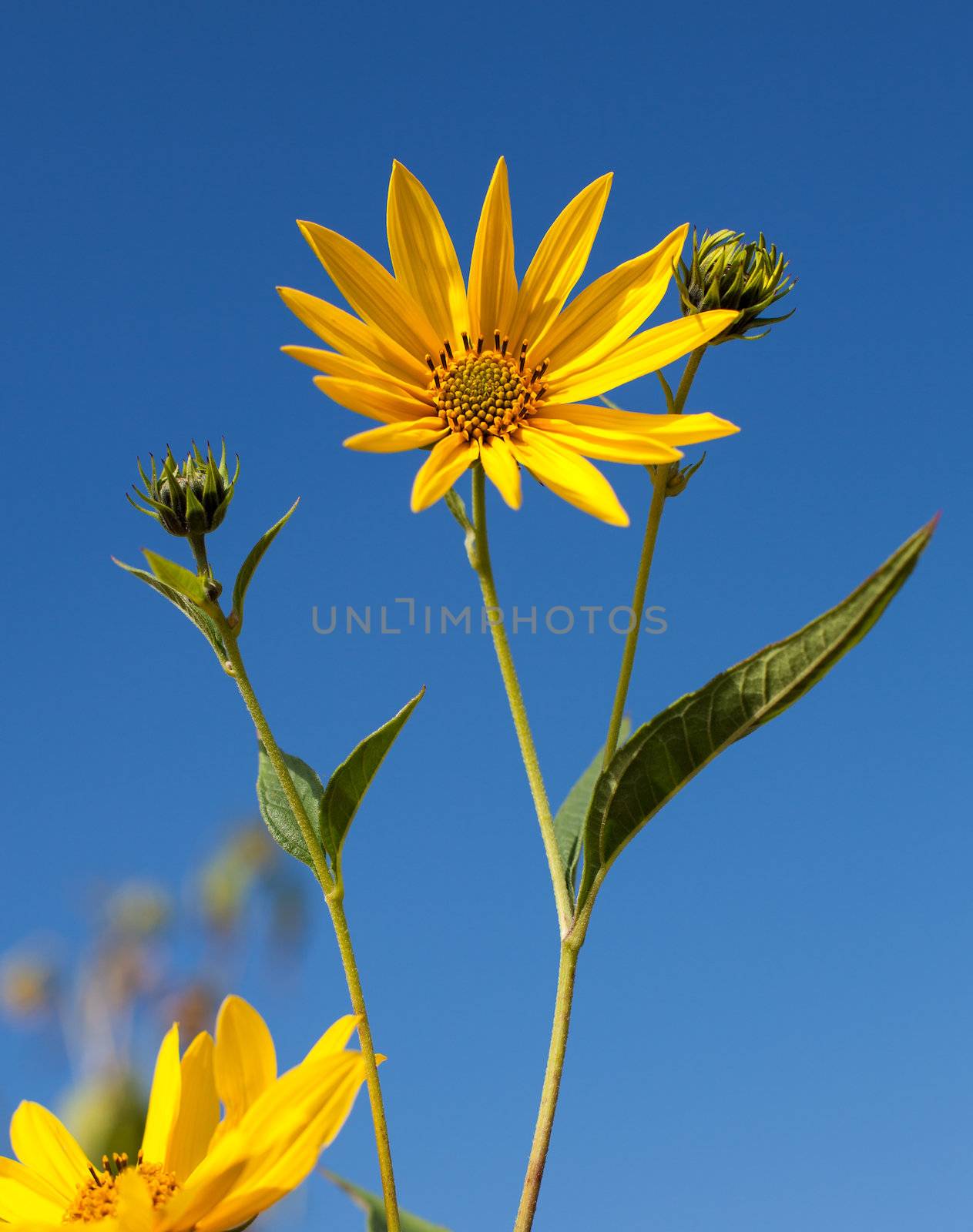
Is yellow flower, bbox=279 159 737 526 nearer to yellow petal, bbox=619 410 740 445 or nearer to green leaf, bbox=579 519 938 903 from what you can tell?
yellow petal, bbox=619 410 740 445

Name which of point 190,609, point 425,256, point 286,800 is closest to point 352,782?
point 286,800

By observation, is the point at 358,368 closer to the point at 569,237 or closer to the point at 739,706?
the point at 569,237

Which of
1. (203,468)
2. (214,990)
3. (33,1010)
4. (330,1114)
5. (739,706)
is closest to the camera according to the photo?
(330,1114)

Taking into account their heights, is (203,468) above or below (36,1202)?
above

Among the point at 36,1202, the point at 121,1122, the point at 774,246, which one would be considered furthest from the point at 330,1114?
the point at 121,1122

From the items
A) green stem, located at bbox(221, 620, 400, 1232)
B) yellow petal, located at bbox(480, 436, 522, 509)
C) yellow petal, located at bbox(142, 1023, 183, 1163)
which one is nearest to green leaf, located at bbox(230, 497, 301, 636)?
green stem, located at bbox(221, 620, 400, 1232)

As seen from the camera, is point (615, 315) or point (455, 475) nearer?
point (455, 475)

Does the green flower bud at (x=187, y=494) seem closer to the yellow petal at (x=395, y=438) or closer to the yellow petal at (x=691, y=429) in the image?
the yellow petal at (x=395, y=438)
